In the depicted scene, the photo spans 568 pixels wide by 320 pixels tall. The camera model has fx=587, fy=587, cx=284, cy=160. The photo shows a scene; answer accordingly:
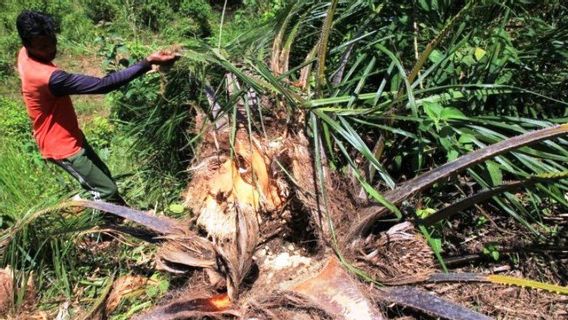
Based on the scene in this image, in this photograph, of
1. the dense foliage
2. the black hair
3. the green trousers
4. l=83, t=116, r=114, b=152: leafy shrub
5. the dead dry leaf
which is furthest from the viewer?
l=83, t=116, r=114, b=152: leafy shrub

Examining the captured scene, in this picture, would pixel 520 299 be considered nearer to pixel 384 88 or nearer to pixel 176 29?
pixel 384 88

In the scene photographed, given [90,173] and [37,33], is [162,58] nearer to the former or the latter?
[37,33]

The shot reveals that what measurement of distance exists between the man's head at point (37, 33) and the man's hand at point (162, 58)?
478 mm

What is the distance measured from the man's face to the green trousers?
55 centimetres

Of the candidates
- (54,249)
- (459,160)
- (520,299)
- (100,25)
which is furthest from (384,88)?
(100,25)

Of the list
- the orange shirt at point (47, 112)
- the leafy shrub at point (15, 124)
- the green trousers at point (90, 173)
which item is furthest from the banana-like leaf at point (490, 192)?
the leafy shrub at point (15, 124)

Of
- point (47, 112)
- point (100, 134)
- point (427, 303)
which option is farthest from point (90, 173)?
point (427, 303)

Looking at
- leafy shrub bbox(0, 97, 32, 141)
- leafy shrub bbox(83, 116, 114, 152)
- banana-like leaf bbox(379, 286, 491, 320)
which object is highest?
leafy shrub bbox(0, 97, 32, 141)

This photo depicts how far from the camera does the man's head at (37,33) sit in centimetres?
269

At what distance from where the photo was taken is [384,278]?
2496 mm

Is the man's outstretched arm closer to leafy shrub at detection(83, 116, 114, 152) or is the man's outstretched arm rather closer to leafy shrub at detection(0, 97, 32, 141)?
leafy shrub at detection(83, 116, 114, 152)

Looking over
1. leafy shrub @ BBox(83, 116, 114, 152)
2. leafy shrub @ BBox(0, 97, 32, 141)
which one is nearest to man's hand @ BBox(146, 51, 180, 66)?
leafy shrub @ BBox(83, 116, 114, 152)

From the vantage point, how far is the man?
273cm

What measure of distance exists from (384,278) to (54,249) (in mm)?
1580
